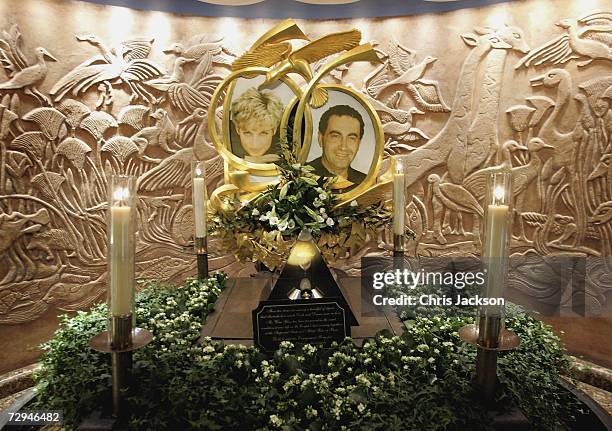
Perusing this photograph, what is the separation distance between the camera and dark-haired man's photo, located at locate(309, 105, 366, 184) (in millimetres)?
2311

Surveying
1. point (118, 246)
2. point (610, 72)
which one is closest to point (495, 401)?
point (118, 246)

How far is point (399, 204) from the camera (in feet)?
6.72

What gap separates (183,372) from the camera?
1.41 m

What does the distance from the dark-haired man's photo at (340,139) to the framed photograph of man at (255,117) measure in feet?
0.84

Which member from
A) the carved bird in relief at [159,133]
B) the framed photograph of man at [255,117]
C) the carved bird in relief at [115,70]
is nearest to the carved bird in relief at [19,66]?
the carved bird in relief at [115,70]

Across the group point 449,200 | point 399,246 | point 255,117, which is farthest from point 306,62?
point 449,200

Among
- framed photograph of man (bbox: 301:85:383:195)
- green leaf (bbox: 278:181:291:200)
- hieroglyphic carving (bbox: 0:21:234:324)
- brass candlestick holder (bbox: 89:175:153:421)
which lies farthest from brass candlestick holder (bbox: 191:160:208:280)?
hieroglyphic carving (bbox: 0:21:234:324)

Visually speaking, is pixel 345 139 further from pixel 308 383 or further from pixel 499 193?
pixel 308 383

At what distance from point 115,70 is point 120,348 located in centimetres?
291

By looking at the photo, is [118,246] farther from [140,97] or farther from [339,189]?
[140,97]

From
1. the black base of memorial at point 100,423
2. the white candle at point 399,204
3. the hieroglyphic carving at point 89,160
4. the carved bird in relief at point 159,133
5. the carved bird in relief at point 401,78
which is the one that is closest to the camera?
the black base of memorial at point 100,423

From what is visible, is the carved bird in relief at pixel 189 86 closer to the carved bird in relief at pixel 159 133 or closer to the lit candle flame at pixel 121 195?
the carved bird in relief at pixel 159 133

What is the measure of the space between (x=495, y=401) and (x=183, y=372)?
1.02m

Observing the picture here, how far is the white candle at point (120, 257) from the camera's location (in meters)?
1.22
